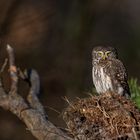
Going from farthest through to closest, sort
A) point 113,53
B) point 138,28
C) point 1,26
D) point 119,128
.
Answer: point 138,28 < point 1,26 < point 113,53 < point 119,128

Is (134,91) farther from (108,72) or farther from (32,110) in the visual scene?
(32,110)

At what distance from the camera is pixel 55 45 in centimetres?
1425

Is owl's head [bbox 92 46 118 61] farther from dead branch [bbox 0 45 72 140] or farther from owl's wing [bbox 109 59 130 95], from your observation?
dead branch [bbox 0 45 72 140]

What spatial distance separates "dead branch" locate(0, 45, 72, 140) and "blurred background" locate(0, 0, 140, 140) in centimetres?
475

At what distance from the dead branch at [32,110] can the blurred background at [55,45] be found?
15.6 ft

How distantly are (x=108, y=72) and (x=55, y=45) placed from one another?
5.47 m

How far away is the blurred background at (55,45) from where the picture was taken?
1333 centimetres

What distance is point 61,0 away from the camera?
15.1 metres

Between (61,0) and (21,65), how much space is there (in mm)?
2134

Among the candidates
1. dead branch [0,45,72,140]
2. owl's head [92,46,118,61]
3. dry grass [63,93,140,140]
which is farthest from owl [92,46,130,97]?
dry grass [63,93,140,140]

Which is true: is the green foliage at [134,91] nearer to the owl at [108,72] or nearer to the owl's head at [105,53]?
the owl at [108,72]

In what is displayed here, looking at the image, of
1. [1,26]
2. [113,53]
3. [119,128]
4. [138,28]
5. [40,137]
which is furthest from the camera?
[138,28]

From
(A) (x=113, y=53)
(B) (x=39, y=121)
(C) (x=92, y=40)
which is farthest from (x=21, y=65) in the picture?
(B) (x=39, y=121)

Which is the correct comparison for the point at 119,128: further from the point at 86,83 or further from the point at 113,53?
the point at 86,83
